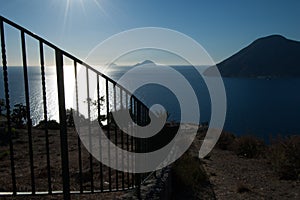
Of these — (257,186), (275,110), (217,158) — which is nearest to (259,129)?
(275,110)

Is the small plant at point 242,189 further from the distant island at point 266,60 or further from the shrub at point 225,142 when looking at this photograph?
the distant island at point 266,60

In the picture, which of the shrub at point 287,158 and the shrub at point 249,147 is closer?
the shrub at point 287,158

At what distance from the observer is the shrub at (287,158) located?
6.37m

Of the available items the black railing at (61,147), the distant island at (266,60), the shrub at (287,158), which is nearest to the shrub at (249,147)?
the shrub at (287,158)

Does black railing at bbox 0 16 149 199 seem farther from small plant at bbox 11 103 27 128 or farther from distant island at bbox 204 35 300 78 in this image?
distant island at bbox 204 35 300 78

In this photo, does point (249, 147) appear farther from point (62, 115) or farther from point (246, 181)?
point (62, 115)

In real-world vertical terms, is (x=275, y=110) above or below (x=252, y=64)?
below

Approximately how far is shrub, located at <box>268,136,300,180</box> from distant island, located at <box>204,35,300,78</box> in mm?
114667

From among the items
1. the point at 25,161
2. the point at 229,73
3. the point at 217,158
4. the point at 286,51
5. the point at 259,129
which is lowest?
the point at 259,129

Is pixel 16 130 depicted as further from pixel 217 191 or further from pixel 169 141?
pixel 217 191

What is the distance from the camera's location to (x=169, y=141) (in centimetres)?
523

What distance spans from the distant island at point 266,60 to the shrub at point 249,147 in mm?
112646

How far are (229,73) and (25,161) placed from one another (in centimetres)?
12741

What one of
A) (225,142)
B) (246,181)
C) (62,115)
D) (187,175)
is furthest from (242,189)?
(225,142)
